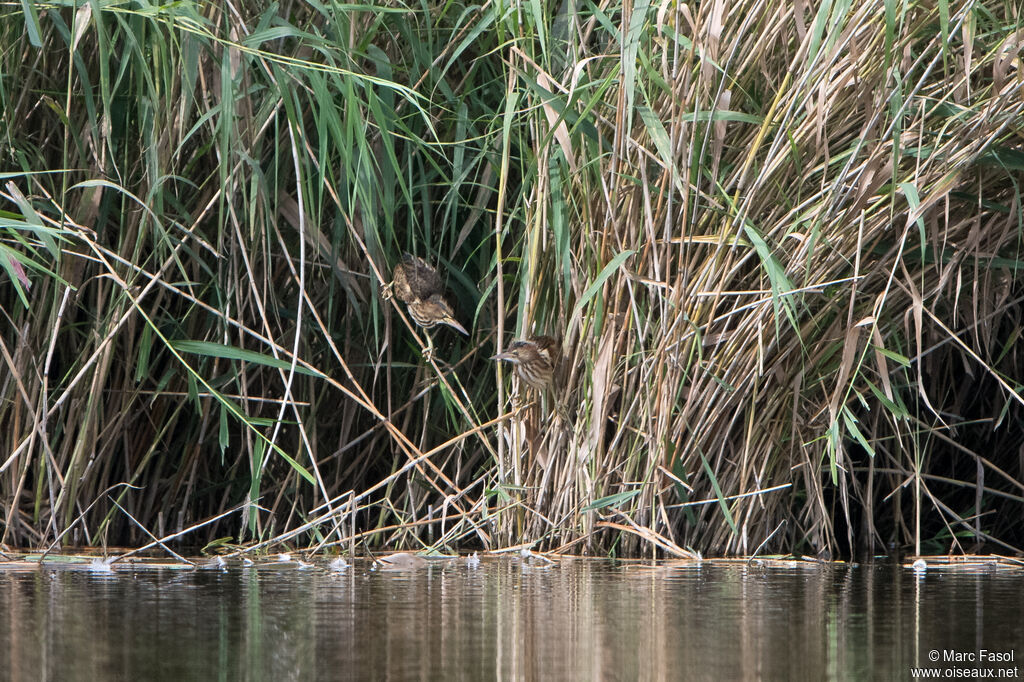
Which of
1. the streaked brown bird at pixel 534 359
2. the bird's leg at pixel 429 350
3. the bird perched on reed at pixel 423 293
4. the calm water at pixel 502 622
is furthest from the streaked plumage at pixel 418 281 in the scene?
the calm water at pixel 502 622

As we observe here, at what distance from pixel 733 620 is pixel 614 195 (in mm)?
1487

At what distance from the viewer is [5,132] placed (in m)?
4.10

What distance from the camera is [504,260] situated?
13.2ft

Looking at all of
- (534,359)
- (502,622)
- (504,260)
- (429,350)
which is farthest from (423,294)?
(502,622)

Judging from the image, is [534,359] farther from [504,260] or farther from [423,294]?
[423,294]

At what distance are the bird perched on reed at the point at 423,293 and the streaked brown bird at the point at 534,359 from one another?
0.79 ft

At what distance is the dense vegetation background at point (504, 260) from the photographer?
147 inches

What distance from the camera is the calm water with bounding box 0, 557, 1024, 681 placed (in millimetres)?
2246

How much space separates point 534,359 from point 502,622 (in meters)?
1.32

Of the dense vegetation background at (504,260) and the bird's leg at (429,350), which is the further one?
the bird's leg at (429,350)

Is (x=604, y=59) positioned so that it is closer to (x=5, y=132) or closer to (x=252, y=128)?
(x=252, y=128)

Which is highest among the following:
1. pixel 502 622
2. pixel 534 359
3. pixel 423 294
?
pixel 423 294

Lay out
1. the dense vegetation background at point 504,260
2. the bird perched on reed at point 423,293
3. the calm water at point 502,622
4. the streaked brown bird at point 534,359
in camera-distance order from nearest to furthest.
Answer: the calm water at point 502,622
the dense vegetation background at point 504,260
the streaked brown bird at point 534,359
the bird perched on reed at point 423,293

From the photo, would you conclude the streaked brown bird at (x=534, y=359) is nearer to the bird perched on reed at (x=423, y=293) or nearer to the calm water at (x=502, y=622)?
the bird perched on reed at (x=423, y=293)
